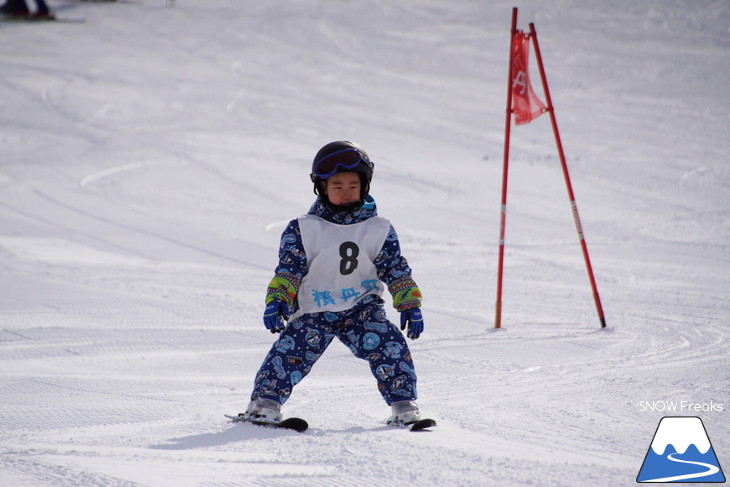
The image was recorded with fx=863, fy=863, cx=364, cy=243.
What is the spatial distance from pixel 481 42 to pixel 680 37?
4675mm

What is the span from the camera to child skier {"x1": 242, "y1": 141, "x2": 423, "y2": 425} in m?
3.60

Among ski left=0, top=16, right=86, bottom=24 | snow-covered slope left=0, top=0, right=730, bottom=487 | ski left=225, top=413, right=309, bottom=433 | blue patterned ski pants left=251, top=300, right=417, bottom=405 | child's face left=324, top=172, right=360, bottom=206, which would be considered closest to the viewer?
snow-covered slope left=0, top=0, right=730, bottom=487

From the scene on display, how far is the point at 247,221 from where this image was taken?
9094 mm

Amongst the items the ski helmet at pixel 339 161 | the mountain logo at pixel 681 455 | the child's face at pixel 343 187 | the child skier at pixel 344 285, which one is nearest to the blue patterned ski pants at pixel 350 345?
the child skier at pixel 344 285

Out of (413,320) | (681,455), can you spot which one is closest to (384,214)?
(413,320)

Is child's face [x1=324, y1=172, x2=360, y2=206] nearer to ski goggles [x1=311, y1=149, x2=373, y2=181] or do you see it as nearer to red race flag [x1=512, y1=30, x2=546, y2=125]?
ski goggles [x1=311, y1=149, x2=373, y2=181]

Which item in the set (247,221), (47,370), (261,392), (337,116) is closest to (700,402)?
(261,392)

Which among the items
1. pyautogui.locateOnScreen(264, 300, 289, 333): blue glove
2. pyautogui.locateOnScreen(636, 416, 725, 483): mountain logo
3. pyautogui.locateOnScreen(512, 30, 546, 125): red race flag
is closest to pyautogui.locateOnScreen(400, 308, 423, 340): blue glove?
pyautogui.locateOnScreen(264, 300, 289, 333): blue glove

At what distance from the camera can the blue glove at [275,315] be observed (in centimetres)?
343

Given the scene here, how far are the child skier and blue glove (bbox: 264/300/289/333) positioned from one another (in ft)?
0.16

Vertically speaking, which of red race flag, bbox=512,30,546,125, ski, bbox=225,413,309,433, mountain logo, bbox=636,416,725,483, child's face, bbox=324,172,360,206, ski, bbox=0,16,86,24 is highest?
ski, bbox=0,16,86,24

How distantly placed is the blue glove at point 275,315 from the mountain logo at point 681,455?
4.77 feet

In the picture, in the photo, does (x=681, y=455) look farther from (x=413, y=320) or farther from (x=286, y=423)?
(x=286, y=423)

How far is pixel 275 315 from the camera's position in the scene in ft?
11.3
